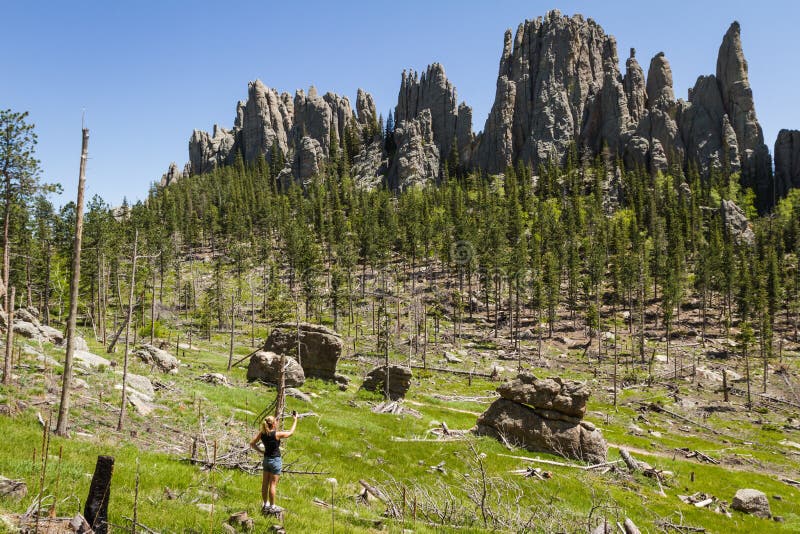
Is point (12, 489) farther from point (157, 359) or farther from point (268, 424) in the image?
point (157, 359)

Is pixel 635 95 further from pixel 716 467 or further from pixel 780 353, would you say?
pixel 716 467

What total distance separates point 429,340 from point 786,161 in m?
155

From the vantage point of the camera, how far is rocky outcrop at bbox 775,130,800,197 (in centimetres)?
15350

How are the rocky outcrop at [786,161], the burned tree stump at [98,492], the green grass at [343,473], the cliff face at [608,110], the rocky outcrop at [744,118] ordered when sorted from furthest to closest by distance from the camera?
the cliff face at [608,110] → the rocky outcrop at [744,118] → the rocky outcrop at [786,161] → the green grass at [343,473] → the burned tree stump at [98,492]

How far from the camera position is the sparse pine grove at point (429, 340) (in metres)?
13.5

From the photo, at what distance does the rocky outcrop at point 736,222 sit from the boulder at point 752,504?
13038cm

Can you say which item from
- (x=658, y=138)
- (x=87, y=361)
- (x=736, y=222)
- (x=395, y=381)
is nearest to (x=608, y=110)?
(x=658, y=138)

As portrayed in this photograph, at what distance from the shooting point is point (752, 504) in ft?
74.6

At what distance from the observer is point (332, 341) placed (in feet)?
145

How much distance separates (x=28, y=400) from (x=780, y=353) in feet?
329

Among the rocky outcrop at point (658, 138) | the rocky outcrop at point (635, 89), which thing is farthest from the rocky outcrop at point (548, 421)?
the rocky outcrop at point (635, 89)

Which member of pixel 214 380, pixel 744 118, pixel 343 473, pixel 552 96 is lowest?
pixel 343 473

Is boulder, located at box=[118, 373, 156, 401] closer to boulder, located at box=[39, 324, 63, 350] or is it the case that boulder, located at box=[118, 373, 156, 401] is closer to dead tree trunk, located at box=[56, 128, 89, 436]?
dead tree trunk, located at box=[56, 128, 89, 436]

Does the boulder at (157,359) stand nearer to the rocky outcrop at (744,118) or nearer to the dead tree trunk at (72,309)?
the dead tree trunk at (72,309)
